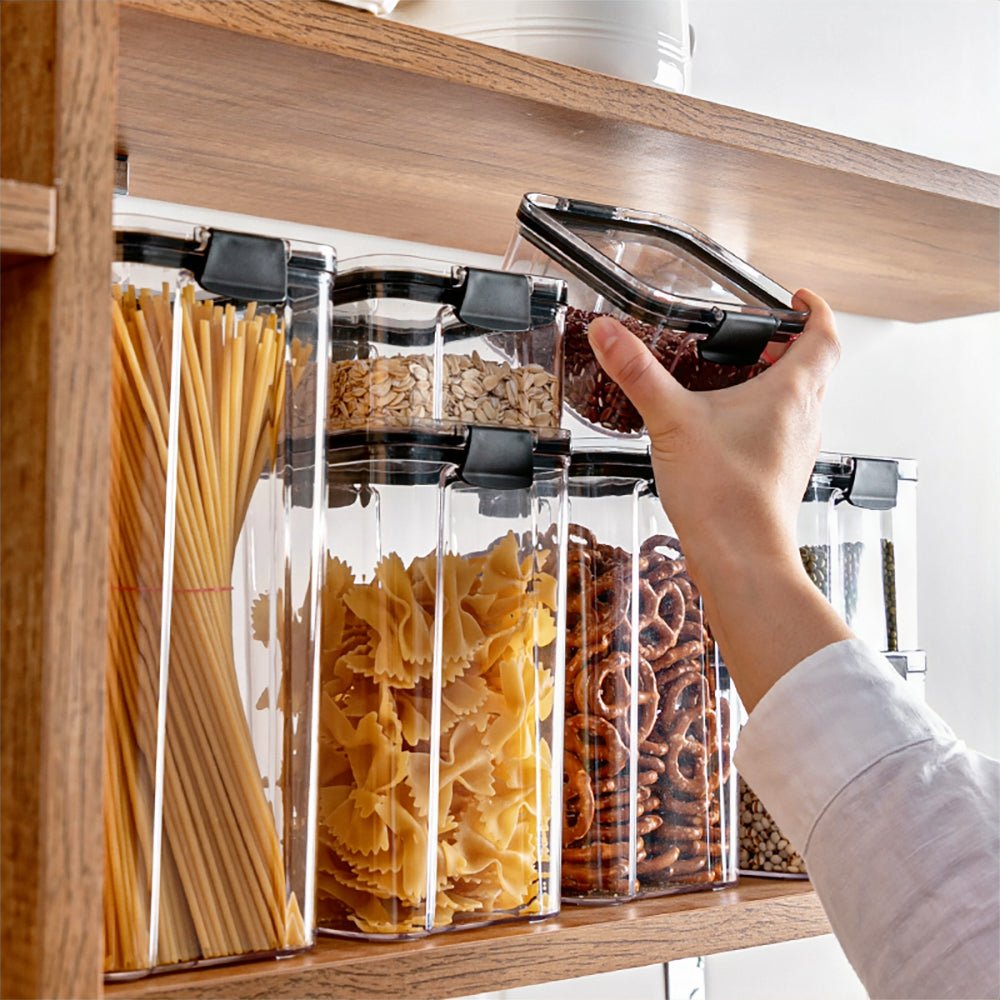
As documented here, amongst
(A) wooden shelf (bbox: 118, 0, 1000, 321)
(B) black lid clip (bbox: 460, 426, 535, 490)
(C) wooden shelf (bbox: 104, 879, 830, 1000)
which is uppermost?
(A) wooden shelf (bbox: 118, 0, 1000, 321)

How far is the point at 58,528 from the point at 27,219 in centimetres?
13

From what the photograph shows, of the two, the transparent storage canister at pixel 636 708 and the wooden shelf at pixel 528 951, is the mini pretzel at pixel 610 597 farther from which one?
the wooden shelf at pixel 528 951

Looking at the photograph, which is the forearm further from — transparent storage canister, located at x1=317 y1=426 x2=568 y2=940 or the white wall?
the white wall

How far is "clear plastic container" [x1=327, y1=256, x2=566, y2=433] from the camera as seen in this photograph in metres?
0.75

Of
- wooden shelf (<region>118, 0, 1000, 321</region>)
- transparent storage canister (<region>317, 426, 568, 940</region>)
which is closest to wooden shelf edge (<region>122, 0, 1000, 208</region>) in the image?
wooden shelf (<region>118, 0, 1000, 321</region>)

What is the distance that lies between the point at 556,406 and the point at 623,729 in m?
0.21

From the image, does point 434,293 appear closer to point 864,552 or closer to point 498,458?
point 498,458

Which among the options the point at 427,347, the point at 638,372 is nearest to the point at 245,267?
the point at 427,347

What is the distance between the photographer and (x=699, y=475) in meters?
0.78

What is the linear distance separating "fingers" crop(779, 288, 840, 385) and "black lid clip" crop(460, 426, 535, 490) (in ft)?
0.55

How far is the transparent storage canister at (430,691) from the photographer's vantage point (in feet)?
2.41

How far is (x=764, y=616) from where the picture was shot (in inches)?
29.2

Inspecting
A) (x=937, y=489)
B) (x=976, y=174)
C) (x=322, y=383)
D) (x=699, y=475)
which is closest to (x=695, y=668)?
(x=699, y=475)

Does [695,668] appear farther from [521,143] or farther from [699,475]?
[521,143]
